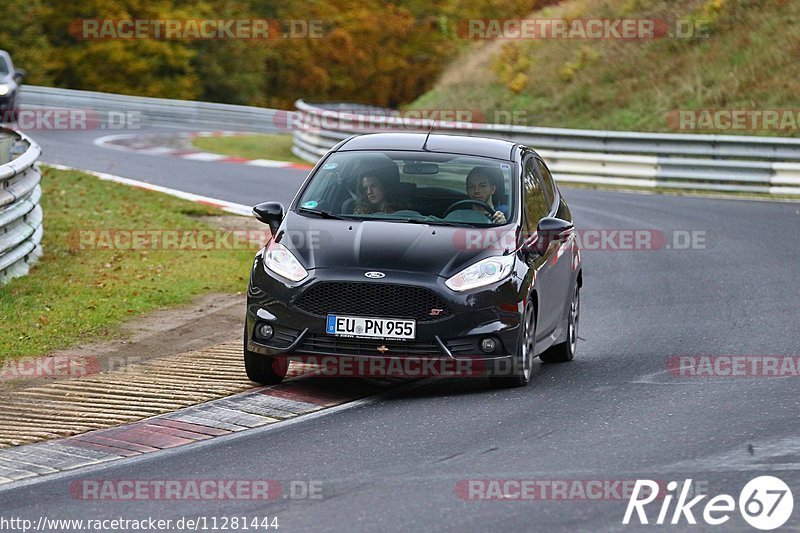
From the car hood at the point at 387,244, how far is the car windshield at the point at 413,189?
213 millimetres

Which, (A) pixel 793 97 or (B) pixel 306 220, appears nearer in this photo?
(B) pixel 306 220

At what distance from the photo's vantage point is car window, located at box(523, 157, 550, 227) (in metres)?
10.3

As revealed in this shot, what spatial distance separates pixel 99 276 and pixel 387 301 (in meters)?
6.09

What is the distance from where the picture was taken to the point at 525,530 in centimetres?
616

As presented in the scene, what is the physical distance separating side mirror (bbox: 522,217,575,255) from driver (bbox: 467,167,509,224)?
26 centimetres

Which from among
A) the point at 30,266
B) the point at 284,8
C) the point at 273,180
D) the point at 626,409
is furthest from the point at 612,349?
the point at 284,8

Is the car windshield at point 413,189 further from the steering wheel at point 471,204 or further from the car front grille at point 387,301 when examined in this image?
the car front grille at point 387,301

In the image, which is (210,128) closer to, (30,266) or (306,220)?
(30,266)

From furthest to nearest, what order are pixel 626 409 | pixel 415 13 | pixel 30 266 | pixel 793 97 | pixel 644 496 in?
pixel 415 13, pixel 793 97, pixel 30 266, pixel 626 409, pixel 644 496

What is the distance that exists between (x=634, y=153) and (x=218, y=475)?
19.7m

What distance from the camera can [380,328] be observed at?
8953mm

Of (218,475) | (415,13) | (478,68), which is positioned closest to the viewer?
(218,475)

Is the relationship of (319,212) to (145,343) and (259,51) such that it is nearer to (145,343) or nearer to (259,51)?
(145,343)

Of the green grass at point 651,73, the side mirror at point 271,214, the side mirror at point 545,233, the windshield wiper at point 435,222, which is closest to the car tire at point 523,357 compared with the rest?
the side mirror at point 545,233
